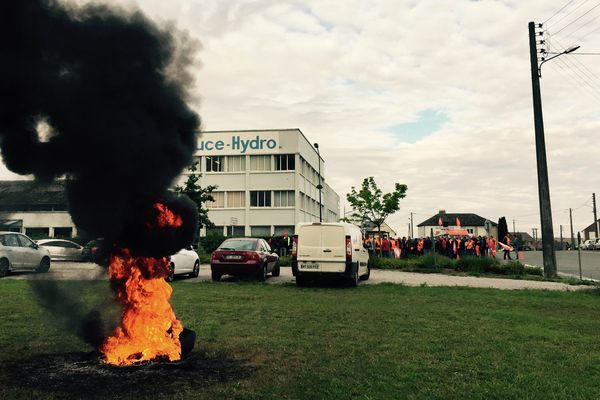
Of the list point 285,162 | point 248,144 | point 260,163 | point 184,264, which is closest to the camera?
point 184,264

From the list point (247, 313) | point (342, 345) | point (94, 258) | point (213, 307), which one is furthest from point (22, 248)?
point (342, 345)

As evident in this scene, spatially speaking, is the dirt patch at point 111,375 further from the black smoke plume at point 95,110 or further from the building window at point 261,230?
the building window at point 261,230

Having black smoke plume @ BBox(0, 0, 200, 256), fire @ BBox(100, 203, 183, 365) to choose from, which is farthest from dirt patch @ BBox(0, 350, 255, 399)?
black smoke plume @ BBox(0, 0, 200, 256)

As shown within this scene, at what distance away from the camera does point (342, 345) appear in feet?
23.7

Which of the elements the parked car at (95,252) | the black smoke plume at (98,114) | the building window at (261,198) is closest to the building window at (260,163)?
the building window at (261,198)

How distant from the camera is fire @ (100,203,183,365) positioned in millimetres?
6141

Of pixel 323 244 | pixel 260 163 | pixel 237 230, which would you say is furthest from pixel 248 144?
pixel 323 244

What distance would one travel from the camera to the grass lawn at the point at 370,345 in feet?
16.3

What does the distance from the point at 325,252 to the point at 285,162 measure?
41501 mm

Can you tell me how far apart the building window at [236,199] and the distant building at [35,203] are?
50330 mm

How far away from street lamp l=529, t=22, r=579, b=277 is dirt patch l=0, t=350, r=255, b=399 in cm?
1889

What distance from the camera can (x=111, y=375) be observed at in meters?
5.48

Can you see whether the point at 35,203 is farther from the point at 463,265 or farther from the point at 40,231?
the point at 463,265

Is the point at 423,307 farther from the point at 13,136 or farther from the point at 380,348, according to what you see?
the point at 13,136
